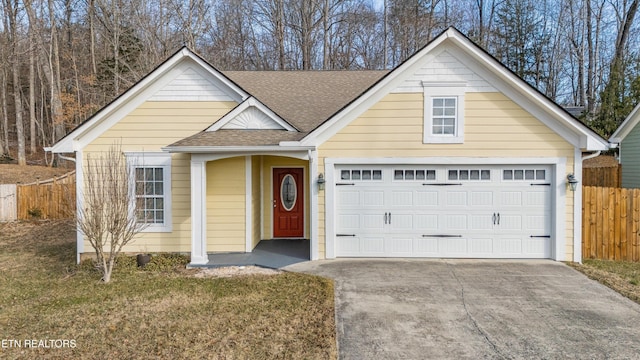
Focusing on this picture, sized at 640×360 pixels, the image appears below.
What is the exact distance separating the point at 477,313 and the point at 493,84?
547 centimetres

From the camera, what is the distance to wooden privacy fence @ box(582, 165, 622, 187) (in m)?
15.2

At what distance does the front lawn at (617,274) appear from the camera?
275 inches

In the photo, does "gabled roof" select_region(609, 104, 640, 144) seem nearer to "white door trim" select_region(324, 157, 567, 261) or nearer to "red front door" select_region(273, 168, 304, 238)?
"white door trim" select_region(324, 157, 567, 261)

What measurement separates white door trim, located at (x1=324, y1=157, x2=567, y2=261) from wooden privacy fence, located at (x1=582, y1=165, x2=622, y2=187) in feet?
28.0

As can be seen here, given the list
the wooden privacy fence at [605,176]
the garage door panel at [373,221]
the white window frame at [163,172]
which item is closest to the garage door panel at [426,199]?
the garage door panel at [373,221]

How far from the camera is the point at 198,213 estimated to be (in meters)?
8.77

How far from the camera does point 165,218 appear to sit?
9445 mm

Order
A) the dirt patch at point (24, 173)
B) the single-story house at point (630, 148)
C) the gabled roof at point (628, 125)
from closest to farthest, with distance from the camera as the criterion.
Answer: the gabled roof at point (628, 125)
the single-story house at point (630, 148)
the dirt patch at point (24, 173)

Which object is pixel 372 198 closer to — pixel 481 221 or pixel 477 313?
pixel 481 221

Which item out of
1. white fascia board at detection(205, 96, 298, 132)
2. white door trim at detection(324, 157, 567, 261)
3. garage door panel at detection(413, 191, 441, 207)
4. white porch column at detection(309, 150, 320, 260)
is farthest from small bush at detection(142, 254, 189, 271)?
garage door panel at detection(413, 191, 441, 207)

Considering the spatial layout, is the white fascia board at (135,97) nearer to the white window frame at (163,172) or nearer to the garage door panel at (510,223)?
the white window frame at (163,172)

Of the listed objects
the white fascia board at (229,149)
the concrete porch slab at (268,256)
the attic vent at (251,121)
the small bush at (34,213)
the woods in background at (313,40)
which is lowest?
the concrete porch slab at (268,256)

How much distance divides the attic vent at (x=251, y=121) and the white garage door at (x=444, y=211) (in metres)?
2.19

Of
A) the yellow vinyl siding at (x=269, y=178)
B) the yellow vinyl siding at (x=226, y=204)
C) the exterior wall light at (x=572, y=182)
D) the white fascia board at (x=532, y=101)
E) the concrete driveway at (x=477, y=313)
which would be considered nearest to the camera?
the concrete driveway at (x=477, y=313)
